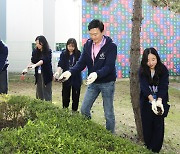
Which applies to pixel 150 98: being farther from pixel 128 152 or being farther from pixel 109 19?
pixel 109 19

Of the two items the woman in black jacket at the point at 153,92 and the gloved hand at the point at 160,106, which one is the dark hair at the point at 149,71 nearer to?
the woman in black jacket at the point at 153,92

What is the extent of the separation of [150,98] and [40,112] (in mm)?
1107

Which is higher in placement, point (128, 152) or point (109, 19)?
point (109, 19)

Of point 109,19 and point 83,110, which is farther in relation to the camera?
point 109,19

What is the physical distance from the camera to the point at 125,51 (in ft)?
46.8

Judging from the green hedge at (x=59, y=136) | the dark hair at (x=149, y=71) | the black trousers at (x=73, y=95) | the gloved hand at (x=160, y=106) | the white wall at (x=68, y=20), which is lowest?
the black trousers at (x=73, y=95)

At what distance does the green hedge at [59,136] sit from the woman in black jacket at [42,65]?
1999mm

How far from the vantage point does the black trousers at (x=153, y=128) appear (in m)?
3.72

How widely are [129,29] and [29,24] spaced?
386 centimetres

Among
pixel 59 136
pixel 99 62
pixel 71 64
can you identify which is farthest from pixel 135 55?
pixel 59 136

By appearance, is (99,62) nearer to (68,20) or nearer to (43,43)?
(43,43)

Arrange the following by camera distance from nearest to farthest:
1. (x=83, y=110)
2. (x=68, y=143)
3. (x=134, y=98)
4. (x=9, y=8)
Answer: (x=68, y=143)
(x=83, y=110)
(x=134, y=98)
(x=9, y=8)

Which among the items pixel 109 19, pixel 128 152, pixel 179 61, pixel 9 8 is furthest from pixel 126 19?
pixel 128 152

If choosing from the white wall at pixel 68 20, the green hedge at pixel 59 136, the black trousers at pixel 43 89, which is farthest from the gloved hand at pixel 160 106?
the white wall at pixel 68 20
